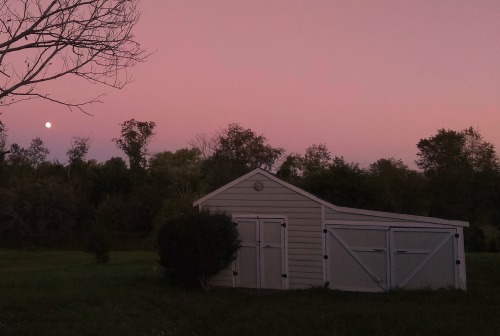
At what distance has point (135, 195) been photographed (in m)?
50.6

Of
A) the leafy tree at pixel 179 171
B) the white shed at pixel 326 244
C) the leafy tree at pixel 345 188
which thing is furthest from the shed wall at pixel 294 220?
the leafy tree at pixel 179 171

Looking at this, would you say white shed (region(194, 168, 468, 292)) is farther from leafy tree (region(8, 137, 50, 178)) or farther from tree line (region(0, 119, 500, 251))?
leafy tree (region(8, 137, 50, 178))

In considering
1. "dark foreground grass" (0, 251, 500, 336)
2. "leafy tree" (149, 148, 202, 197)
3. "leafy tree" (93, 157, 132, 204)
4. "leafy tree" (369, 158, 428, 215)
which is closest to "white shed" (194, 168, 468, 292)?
"dark foreground grass" (0, 251, 500, 336)

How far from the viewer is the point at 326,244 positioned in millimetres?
16484

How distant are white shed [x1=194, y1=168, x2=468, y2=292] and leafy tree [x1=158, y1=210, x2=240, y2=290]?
909 millimetres

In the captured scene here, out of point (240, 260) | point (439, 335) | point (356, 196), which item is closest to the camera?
point (439, 335)

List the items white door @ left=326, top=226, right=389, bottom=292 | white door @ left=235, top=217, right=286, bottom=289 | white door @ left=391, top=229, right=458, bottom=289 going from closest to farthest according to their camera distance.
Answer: white door @ left=391, top=229, right=458, bottom=289
white door @ left=326, top=226, right=389, bottom=292
white door @ left=235, top=217, right=286, bottom=289

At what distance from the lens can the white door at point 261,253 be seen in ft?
55.5

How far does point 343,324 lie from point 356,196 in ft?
58.9

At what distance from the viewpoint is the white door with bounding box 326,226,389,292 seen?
1609cm

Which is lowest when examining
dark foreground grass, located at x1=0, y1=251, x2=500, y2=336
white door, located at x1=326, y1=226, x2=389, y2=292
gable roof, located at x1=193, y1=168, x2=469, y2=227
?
dark foreground grass, located at x1=0, y1=251, x2=500, y2=336

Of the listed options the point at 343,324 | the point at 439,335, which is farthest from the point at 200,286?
the point at 439,335

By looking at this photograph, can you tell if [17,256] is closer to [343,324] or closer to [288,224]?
[288,224]

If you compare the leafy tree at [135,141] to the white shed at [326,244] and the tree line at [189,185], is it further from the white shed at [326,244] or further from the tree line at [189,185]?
the white shed at [326,244]
